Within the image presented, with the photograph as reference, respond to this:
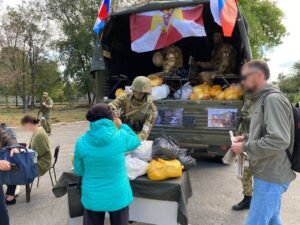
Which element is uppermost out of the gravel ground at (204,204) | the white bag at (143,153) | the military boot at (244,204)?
the white bag at (143,153)

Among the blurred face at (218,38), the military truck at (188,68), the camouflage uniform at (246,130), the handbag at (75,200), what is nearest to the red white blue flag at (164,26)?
the military truck at (188,68)

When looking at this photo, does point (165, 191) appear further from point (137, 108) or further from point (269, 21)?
point (269, 21)

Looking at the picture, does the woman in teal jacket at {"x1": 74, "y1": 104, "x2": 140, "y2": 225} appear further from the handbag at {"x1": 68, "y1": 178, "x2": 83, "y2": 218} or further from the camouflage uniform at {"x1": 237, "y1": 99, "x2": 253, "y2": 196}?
the camouflage uniform at {"x1": 237, "y1": 99, "x2": 253, "y2": 196}

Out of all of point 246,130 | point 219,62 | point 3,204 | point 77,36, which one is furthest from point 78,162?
point 77,36

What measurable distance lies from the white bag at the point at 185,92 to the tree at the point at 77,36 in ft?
69.3

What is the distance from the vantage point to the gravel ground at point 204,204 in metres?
4.11

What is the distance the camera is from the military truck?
5375mm

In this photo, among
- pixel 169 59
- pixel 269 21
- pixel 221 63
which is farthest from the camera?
pixel 269 21

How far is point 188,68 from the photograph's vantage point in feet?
22.3

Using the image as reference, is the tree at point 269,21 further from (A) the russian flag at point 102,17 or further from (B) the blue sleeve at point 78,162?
(B) the blue sleeve at point 78,162

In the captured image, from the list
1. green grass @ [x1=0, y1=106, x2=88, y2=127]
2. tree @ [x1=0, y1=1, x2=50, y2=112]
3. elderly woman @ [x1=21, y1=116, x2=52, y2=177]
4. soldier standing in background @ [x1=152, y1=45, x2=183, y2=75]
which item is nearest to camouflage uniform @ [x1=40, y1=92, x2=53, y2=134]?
green grass @ [x1=0, y1=106, x2=88, y2=127]

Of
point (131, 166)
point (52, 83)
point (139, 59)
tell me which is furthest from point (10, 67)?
point (131, 166)

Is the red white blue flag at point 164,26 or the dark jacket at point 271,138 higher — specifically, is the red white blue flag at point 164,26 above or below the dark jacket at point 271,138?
above

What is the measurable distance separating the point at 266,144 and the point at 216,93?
11.4ft
